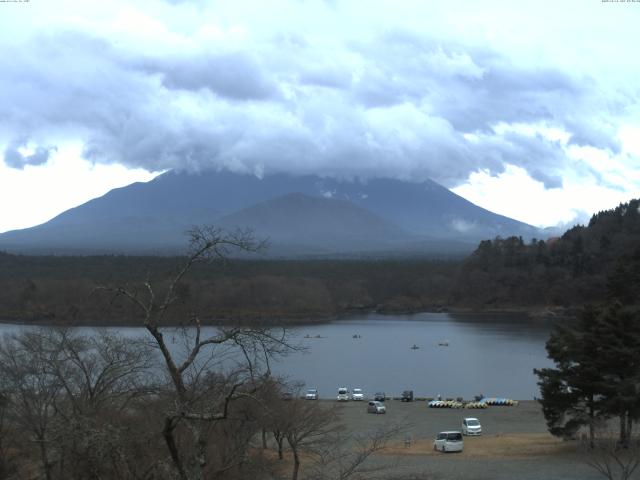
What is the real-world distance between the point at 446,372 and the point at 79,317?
23735mm

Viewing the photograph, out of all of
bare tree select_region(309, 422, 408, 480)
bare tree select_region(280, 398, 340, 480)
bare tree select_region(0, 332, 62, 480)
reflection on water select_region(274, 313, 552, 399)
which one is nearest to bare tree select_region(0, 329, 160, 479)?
bare tree select_region(0, 332, 62, 480)

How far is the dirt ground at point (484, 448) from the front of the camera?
14578mm

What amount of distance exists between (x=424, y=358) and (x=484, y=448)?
27.1 meters

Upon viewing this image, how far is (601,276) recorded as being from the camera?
75.6 meters

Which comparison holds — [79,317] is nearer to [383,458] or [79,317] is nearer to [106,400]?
[383,458]

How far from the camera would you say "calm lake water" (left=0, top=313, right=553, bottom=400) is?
34.8m

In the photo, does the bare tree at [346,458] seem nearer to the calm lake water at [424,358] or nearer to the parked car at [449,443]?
A: the parked car at [449,443]

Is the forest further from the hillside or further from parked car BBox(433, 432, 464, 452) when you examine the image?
parked car BBox(433, 432, 464, 452)

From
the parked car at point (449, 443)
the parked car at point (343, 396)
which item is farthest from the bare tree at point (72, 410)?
the parked car at point (343, 396)

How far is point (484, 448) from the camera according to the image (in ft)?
59.5

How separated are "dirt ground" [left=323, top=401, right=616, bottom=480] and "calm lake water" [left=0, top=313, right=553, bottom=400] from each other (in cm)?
455

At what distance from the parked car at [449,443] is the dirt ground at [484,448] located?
201mm

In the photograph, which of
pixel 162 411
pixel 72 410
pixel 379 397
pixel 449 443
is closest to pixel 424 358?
pixel 379 397

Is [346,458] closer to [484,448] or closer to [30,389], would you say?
[484,448]
